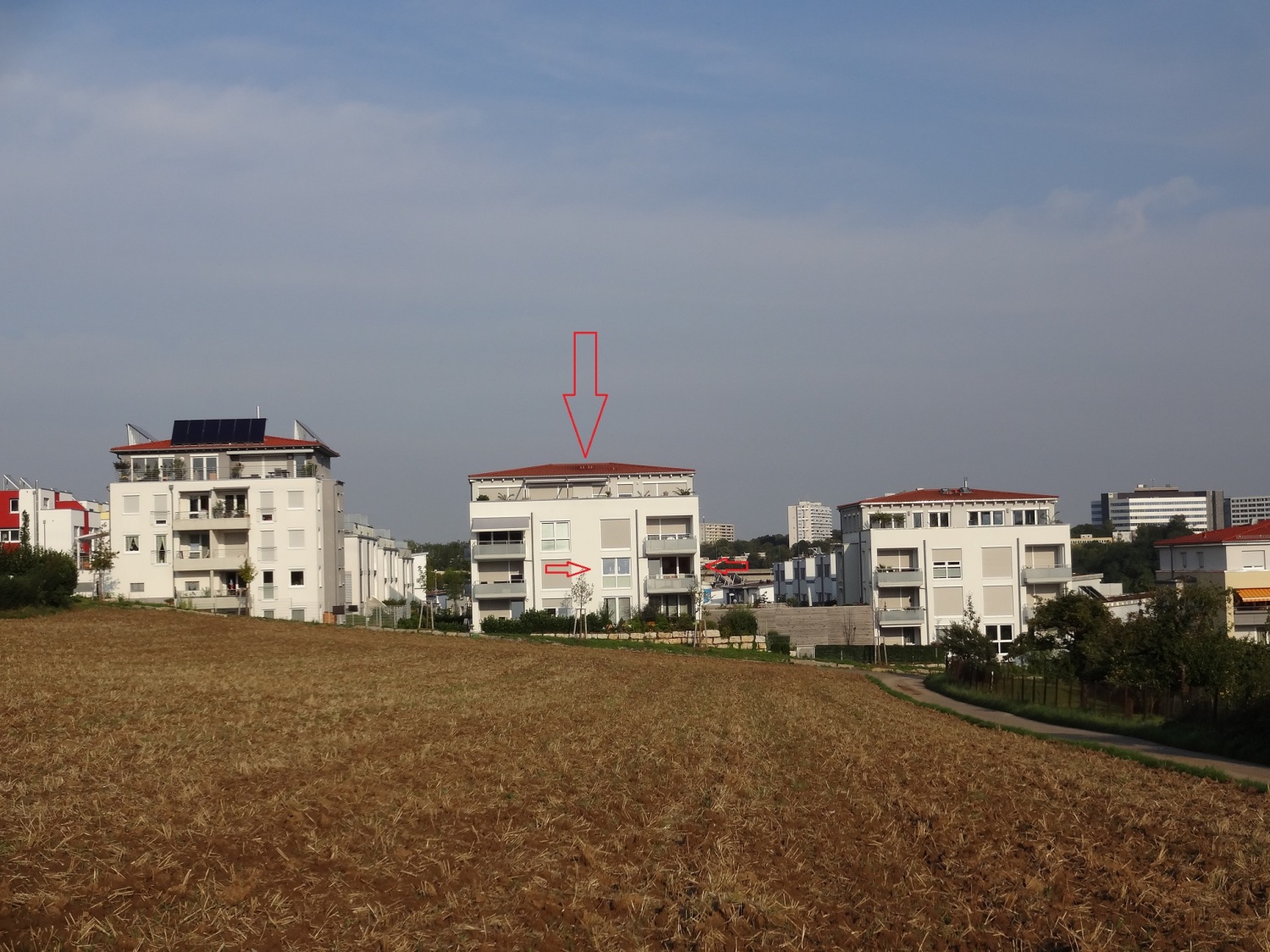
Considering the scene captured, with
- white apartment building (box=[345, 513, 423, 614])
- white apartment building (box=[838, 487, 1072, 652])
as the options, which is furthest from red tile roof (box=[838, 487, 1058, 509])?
white apartment building (box=[345, 513, 423, 614])

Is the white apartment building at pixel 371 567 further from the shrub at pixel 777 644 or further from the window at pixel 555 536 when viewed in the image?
the shrub at pixel 777 644

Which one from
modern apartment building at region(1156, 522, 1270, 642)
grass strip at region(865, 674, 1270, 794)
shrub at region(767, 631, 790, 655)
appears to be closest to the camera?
grass strip at region(865, 674, 1270, 794)

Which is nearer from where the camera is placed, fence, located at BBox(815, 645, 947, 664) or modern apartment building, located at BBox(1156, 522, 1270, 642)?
modern apartment building, located at BBox(1156, 522, 1270, 642)

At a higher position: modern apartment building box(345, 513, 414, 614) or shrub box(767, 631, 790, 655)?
modern apartment building box(345, 513, 414, 614)

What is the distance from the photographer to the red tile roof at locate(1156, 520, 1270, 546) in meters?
80.1

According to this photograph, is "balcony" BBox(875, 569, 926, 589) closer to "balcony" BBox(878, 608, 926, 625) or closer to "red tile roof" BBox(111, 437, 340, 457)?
"balcony" BBox(878, 608, 926, 625)

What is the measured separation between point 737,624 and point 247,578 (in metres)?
32.4

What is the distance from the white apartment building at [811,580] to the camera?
105125 mm

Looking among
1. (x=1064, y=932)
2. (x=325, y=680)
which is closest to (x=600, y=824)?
(x=1064, y=932)

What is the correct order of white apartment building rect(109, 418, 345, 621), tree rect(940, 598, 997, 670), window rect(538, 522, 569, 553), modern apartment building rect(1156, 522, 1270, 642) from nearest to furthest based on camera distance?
tree rect(940, 598, 997, 670) → modern apartment building rect(1156, 522, 1270, 642) → white apartment building rect(109, 418, 345, 621) → window rect(538, 522, 569, 553)

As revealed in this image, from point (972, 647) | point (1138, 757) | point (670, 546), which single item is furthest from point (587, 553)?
point (1138, 757)

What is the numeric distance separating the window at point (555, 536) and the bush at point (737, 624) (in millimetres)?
11894

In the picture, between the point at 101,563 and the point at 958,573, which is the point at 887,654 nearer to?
the point at 958,573

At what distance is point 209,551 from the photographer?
8006 cm
